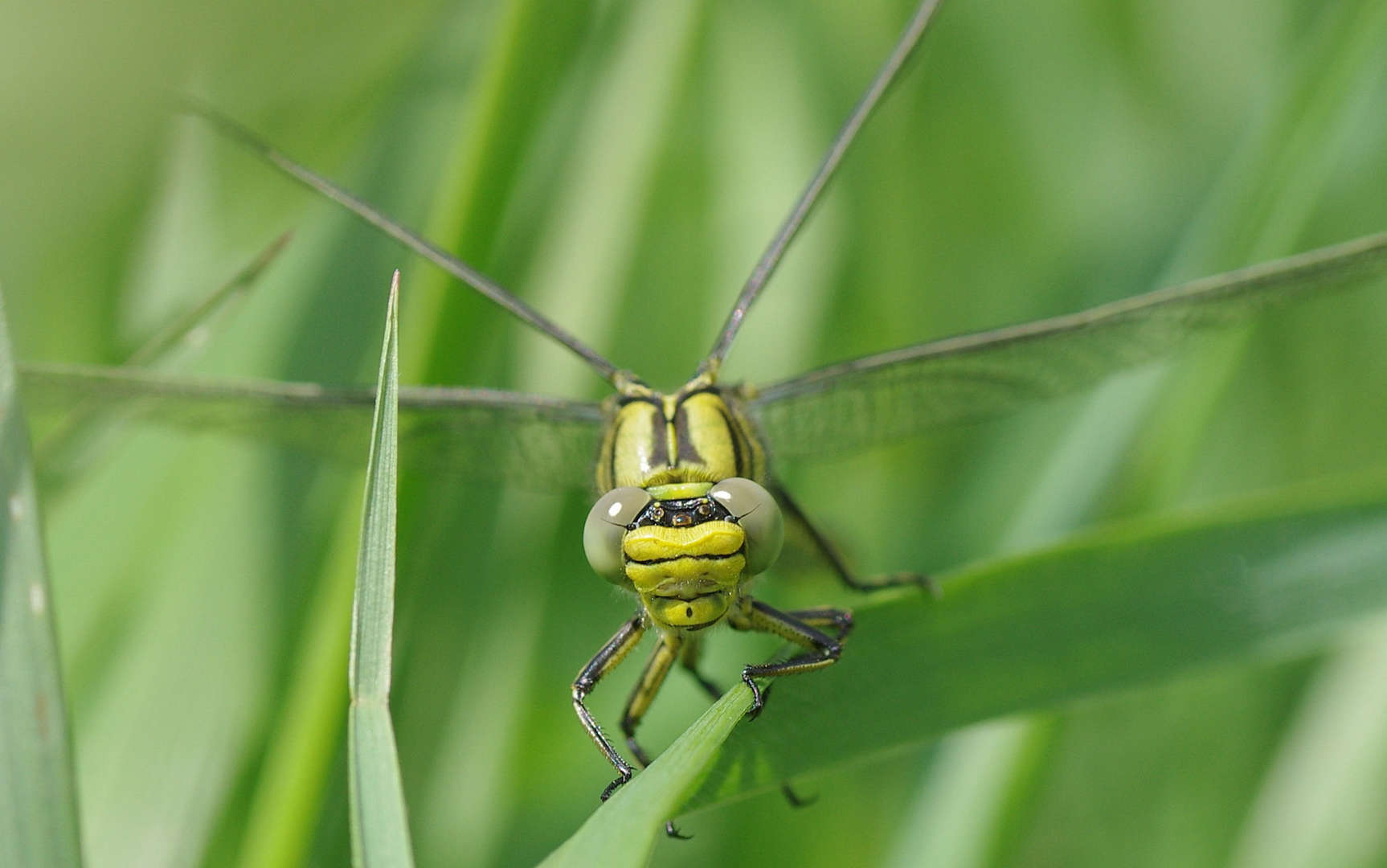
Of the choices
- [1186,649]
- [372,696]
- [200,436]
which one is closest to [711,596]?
[372,696]

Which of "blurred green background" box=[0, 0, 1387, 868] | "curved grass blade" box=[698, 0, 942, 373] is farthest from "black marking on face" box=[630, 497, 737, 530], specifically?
"blurred green background" box=[0, 0, 1387, 868]

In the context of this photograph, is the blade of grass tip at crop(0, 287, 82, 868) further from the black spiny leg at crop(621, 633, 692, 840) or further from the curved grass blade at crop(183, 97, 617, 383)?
the black spiny leg at crop(621, 633, 692, 840)

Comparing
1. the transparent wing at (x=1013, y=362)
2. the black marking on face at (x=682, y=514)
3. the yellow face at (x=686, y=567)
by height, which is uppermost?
the transparent wing at (x=1013, y=362)

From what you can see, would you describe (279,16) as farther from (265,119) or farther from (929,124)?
(929,124)

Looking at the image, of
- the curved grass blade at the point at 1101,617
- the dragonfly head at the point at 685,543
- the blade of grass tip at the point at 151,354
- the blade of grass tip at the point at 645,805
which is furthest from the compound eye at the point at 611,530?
the blade of grass tip at the point at 151,354

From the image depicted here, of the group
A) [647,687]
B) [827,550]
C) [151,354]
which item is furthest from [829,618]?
[151,354]

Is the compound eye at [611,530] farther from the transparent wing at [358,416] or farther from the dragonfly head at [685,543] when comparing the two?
the transparent wing at [358,416]

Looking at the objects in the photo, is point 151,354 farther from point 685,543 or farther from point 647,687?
point 685,543
